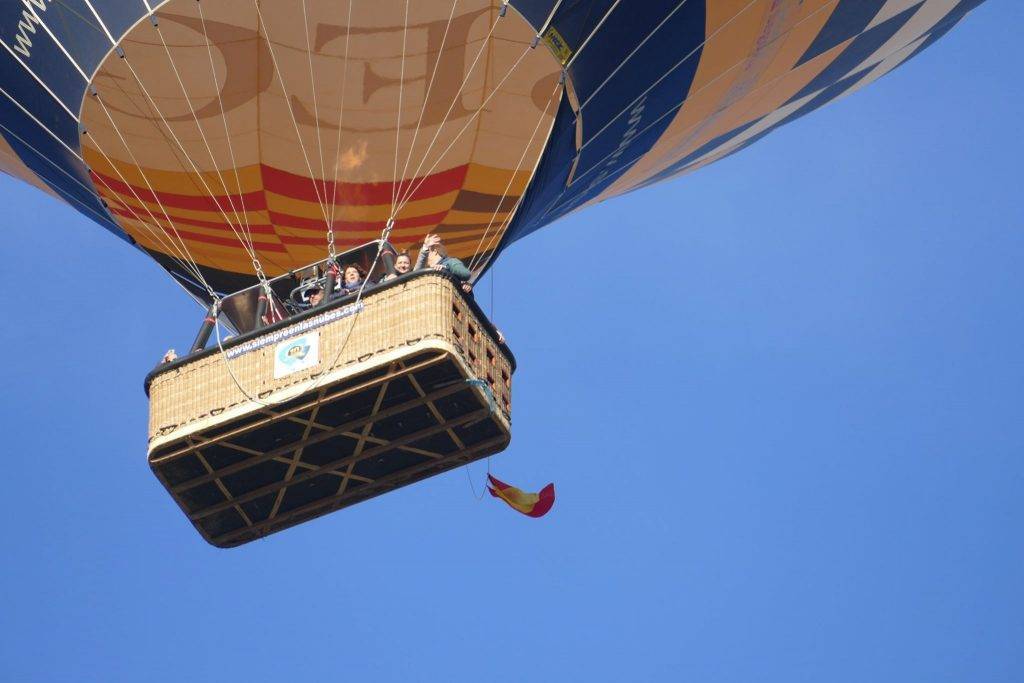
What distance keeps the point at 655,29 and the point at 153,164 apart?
3.16 m

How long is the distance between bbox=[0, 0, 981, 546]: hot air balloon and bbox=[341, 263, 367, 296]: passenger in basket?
0.06 metres

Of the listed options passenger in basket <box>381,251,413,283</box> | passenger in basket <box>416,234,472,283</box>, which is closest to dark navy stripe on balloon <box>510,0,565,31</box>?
passenger in basket <box>416,234,472,283</box>

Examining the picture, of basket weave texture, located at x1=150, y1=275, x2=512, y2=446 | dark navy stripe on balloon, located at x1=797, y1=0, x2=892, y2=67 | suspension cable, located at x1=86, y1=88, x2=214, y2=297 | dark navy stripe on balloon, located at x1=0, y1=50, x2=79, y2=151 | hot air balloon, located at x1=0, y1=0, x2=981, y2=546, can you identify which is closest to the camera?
basket weave texture, located at x1=150, y1=275, x2=512, y2=446

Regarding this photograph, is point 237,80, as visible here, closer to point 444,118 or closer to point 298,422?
point 444,118

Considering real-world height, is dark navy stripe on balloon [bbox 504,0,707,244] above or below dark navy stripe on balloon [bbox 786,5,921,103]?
above

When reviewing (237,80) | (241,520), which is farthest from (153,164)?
(241,520)

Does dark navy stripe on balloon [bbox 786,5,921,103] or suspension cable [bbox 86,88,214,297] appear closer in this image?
suspension cable [bbox 86,88,214,297]

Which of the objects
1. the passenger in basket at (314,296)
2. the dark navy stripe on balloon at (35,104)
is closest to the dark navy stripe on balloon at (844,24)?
the passenger in basket at (314,296)

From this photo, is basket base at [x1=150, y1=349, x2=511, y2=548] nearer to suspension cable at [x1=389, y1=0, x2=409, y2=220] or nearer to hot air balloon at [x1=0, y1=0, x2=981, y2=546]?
hot air balloon at [x1=0, y1=0, x2=981, y2=546]

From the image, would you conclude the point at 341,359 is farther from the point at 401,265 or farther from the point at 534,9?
the point at 534,9

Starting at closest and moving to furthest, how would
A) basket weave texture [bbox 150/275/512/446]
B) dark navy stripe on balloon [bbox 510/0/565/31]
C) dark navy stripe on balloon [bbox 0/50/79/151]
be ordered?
basket weave texture [bbox 150/275/512/446] < dark navy stripe on balloon [bbox 510/0/565/31] < dark navy stripe on balloon [bbox 0/50/79/151]

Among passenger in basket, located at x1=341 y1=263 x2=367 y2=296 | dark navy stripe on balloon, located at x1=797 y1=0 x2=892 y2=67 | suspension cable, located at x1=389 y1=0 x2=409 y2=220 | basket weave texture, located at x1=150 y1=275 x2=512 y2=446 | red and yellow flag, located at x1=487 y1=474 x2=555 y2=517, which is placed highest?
suspension cable, located at x1=389 y1=0 x2=409 y2=220

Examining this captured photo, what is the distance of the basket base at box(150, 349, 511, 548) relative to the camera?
10094 mm

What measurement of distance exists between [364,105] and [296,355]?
2.43 m
